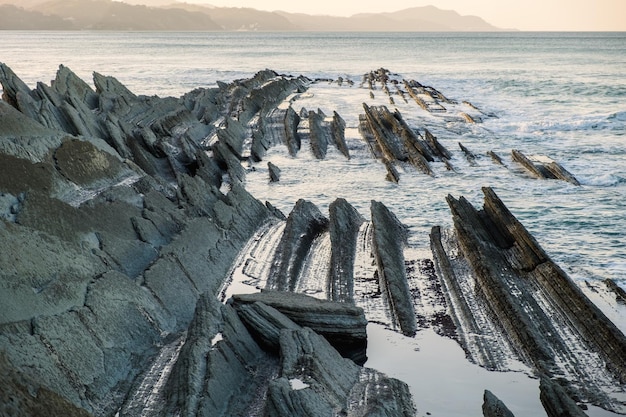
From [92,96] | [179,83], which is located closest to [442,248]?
[92,96]

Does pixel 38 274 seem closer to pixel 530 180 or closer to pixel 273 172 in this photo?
pixel 273 172

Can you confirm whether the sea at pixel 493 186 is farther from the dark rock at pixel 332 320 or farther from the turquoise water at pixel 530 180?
the dark rock at pixel 332 320

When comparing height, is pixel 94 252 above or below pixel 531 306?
above

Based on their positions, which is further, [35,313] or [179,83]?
[179,83]

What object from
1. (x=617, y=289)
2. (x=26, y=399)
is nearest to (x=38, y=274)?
(x=26, y=399)

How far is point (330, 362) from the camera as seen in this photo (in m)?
8.51

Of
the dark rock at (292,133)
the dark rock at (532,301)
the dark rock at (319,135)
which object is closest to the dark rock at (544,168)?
the dark rock at (319,135)

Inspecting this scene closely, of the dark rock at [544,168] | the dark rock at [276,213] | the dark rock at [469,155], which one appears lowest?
the dark rock at [469,155]

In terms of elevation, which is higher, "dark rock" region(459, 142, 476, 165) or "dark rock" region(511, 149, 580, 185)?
"dark rock" region(511, 149, 580, 185)

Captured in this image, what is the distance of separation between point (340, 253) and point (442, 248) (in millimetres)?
2305

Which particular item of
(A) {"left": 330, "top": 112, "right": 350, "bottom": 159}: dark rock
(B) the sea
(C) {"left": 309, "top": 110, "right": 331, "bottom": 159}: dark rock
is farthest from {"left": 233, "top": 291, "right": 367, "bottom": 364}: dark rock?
(A) {"left": 330, "top": 112, "right": 350, "bottom": 159}: dark rock

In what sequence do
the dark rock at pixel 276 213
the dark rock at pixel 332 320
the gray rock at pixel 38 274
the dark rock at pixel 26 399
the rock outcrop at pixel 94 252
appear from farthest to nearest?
the dark rock at pixel 276 213 < the dark rock at pixel 332 320 < the gray rock at pixel 38 274 < the rock outcrop at pixel 94 252 < the dark rock at pixel 26 399

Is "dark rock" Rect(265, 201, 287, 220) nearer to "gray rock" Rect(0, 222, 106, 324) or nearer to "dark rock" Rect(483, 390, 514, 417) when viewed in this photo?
"gray rock" Rect(0, 222, 106, 324)

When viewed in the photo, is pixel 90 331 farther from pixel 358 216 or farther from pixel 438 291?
pixel 358 216
